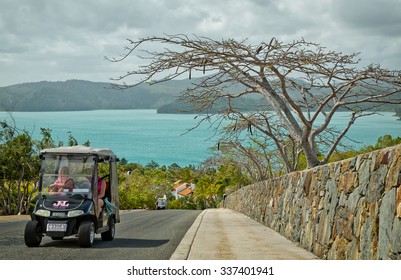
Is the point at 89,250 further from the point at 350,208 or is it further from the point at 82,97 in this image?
the point at 350,208


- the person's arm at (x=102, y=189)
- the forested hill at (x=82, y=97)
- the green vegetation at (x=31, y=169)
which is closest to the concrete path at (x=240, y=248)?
the person's arm at (x=102, y=189)

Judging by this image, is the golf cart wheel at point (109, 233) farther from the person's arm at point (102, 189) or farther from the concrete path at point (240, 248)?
the concrete path at point (240, 248)

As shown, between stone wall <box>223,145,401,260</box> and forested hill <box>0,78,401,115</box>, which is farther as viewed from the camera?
forested hill <box>0,78,401,115</box>

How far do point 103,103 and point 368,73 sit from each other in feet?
15.5

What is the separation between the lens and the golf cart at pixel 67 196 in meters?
9.02

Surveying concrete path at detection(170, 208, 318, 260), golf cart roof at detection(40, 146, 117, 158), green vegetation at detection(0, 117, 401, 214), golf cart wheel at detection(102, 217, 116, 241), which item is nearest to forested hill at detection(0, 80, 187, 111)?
golf cart roof at detection(40, 146, 117, 158)

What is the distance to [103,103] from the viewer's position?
35.5 ft

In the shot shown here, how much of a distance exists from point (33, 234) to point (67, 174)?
3.42 ft

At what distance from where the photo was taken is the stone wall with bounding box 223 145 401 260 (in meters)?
→ 5.45

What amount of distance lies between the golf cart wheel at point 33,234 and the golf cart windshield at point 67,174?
0.53 metres

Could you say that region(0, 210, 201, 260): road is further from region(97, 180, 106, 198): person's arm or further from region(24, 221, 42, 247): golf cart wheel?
region(97, 180, 106, 198): person's arm

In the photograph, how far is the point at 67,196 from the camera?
9.16 meters

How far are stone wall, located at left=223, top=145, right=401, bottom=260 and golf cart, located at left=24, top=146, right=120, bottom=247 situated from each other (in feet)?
10.8
